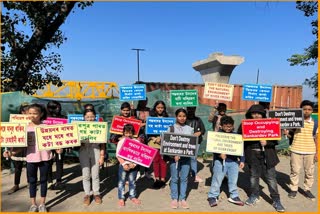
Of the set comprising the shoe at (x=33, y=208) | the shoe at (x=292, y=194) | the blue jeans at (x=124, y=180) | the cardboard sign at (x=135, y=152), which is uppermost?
the cardboard sign at (x=135, y=152)

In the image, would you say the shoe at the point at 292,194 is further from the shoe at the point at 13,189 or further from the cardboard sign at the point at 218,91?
the shoe at the point at 13,189

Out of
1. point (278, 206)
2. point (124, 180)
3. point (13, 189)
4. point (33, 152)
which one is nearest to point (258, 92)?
point (278, 206)

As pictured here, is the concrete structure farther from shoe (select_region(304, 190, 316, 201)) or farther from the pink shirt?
the pink shirt

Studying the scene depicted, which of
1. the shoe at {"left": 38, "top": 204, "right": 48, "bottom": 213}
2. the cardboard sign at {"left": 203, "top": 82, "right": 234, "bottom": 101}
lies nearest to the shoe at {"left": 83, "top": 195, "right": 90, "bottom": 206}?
the shoe at {"left": 38, "top": 204, "right": 48, "bottom": 213}

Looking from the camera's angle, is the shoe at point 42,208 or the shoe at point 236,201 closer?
the shoe at point 42,208

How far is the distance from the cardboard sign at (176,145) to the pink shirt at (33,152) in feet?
5.96

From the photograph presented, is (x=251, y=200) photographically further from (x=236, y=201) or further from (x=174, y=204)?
(x=174, y=204)

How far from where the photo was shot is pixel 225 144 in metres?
5.39

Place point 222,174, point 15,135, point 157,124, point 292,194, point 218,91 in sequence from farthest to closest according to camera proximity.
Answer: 1. point 218,91
2. point 157,124
3. point 292,194
4. point 222,174
5. point 15,135

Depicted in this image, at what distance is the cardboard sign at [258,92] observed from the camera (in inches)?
280

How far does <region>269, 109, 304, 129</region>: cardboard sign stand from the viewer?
5.72 metres

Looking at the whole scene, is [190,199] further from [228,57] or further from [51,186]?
[228,57]

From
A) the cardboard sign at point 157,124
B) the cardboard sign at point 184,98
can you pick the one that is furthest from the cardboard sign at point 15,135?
the cardboard sign at point 184,98

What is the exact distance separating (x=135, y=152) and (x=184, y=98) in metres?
2.28
